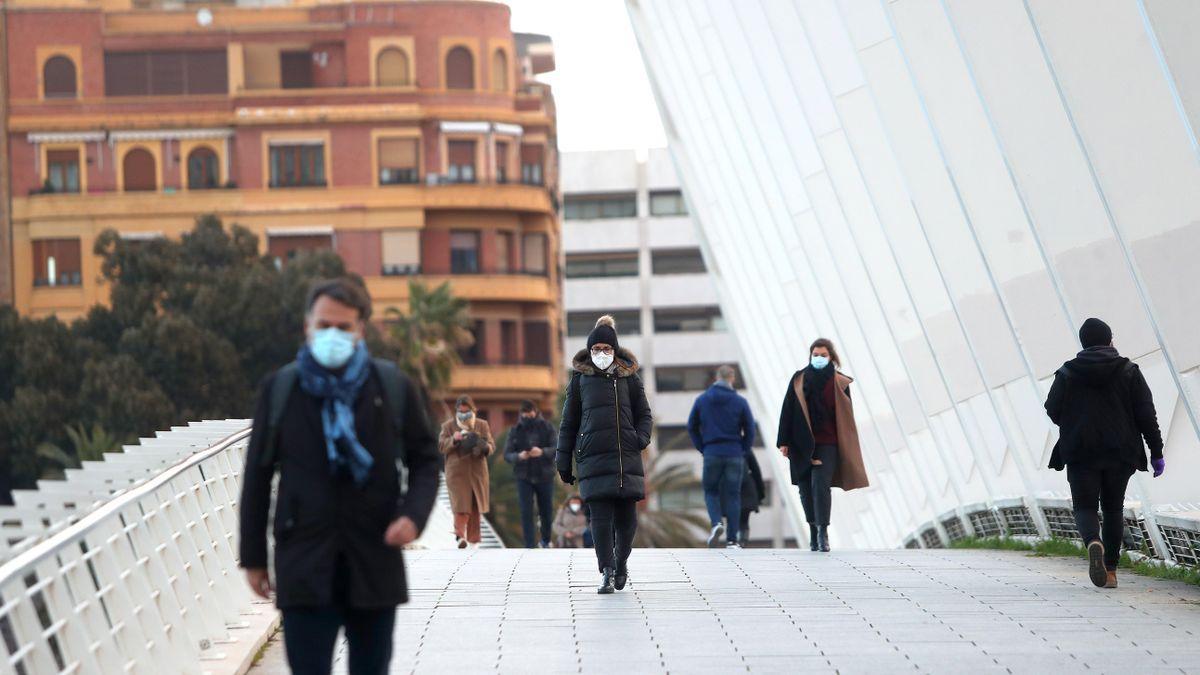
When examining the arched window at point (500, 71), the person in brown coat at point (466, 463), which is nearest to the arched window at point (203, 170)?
the arched window at point (500, 71)

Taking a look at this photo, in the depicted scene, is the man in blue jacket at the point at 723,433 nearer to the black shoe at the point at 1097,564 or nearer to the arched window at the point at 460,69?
the black shoe at the point at 1097,564

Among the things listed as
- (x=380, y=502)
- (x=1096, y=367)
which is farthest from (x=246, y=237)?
(x=380, y=502)

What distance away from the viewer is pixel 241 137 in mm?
71875

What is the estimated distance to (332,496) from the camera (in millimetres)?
5934

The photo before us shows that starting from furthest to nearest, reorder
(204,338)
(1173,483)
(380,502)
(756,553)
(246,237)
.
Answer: (246,237), (204,338), (756,553), (1173,483), (380,502)

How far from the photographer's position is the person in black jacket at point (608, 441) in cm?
1178

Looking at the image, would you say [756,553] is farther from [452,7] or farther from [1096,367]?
[452,7]

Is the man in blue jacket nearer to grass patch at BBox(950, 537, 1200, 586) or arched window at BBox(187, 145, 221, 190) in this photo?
grass patch at BBox(950, 537, 1200, 586)

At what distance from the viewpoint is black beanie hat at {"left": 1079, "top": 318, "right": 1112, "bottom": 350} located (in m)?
11.5

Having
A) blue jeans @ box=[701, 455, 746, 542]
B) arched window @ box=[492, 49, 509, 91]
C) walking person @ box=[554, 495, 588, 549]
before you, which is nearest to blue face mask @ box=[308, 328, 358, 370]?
blue jeans @ box=[701, 455, 746, 542]

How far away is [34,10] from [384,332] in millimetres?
17613

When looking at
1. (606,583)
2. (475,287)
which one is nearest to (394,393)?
(606,583)

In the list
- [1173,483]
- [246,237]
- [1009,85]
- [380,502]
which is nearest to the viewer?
[380,502]

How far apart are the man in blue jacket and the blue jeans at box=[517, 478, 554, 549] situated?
2.99 m
